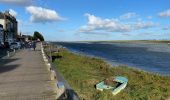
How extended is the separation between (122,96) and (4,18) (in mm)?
85030

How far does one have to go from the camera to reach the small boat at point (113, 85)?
765 inches

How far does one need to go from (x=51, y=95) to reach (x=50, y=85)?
105 inches

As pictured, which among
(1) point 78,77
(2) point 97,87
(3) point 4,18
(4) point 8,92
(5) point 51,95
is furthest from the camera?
(3) point 4,18

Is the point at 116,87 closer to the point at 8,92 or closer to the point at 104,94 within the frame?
the point at 104,94

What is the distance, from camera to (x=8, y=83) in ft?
53.5

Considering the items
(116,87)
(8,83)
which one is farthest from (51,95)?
(116,87)

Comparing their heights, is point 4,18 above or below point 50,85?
above

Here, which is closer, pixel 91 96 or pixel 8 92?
pixel 8 92

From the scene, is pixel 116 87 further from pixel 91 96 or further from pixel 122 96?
pixel 91 96

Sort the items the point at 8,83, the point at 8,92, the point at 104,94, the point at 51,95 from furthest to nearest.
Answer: the point at 104,94, the point at 8,83, the point at 8,92, the point at 51,95

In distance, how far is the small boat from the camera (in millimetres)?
19419

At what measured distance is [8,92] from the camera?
1359 centimetres

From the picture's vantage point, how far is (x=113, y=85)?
69.3ft

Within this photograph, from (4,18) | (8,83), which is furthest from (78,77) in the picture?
(4,18)
